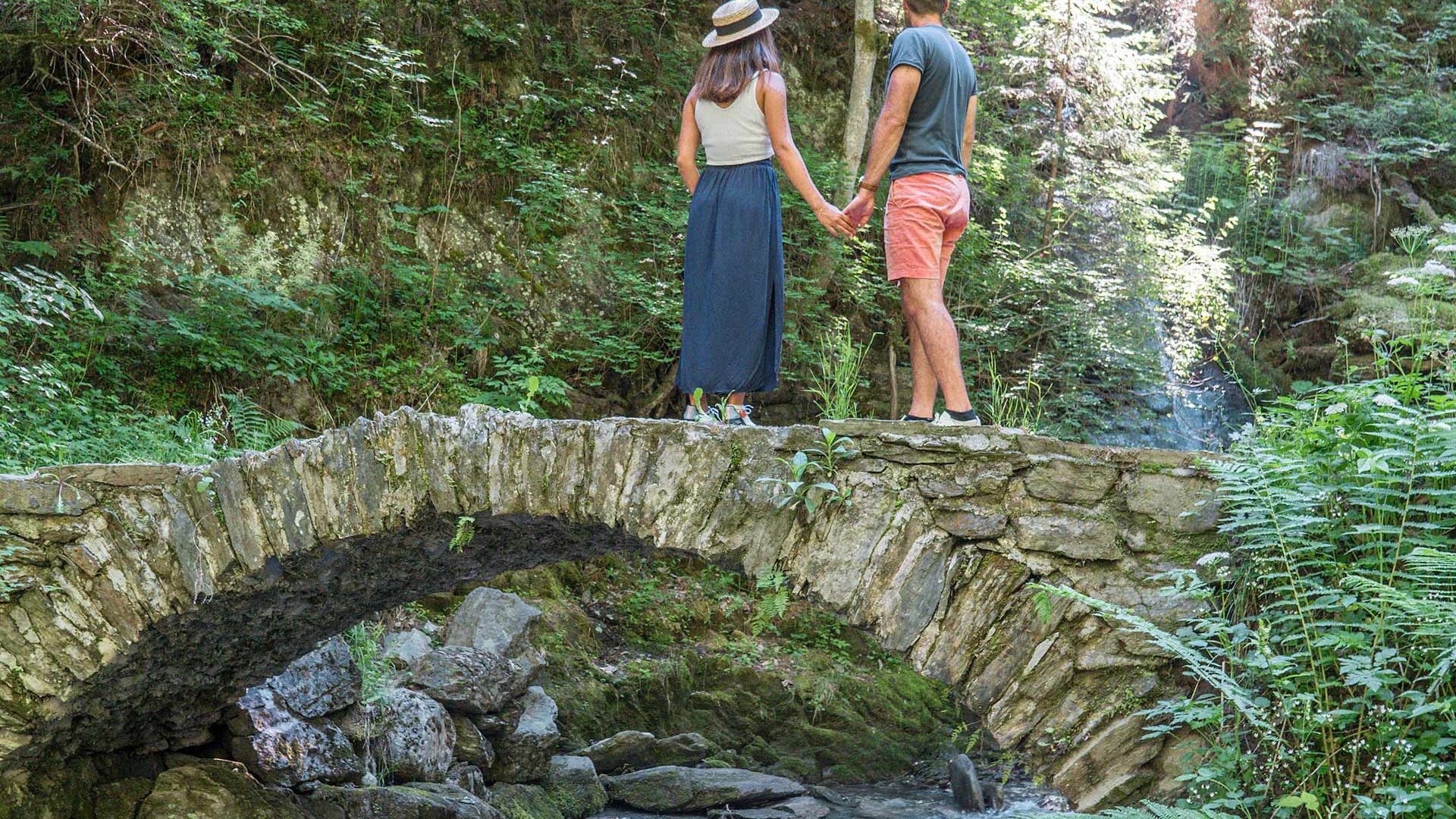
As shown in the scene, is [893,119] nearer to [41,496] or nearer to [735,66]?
[735,66]

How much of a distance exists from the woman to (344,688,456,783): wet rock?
3291 mm

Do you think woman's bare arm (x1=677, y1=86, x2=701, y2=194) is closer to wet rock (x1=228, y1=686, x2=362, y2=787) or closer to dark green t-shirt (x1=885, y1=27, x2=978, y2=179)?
dark green t-shirt (x1=885, y1=27, x2=978, y2=179)

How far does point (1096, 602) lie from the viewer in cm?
336

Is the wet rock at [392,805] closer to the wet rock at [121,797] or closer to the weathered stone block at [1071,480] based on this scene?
the wet rock at [121,797]

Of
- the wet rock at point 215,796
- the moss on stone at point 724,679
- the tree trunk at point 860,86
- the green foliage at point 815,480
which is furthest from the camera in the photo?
the tree trunk at point 860,86

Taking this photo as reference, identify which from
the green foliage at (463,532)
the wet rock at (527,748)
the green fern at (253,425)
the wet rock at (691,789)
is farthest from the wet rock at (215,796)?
the green foliage at (463,532)

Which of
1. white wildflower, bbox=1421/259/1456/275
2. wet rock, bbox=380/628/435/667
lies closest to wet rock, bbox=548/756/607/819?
wet rock, bbox=380/628/435/667

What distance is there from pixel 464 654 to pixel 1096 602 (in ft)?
15.6

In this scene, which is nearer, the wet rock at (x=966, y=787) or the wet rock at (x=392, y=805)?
the wet rock at (x=392, y=805)

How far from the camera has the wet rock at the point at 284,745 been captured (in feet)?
20.3

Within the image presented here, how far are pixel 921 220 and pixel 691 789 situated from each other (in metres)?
4.62

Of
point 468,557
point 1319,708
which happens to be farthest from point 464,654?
point 1319,708

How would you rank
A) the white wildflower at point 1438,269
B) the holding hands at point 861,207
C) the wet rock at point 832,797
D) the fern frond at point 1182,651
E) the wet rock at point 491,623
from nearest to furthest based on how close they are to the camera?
the fern frond at point 1182,651 → the white wildflower at point 1438,269 → the holding hands at point 861,207 → the wet rock at point 491,623 → the wet rock at point 832,797

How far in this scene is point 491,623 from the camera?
7477mm
